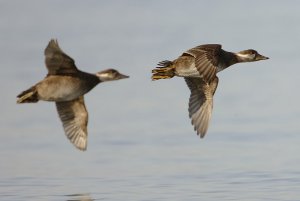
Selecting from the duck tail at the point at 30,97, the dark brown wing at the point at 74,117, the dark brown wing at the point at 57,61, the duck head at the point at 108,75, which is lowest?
the dark brown wing at the point at 74,117

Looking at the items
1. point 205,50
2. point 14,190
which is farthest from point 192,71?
point 14,190

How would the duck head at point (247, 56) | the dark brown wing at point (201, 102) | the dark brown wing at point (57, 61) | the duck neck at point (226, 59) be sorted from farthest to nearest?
the duck head at point (247, 56)
the dark brown wing at point (201, 102)
the duck neck at point (226, 59)
the dark brown wing at point (57, 61)

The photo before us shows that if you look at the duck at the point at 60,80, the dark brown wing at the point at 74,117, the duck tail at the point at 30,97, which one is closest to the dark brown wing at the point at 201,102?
the dark brown wing at the point at 74,117

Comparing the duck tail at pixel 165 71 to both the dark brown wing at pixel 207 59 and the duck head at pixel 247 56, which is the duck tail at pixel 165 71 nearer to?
the dark brown wing at pixel 207 59

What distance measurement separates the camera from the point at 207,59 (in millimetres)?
17422

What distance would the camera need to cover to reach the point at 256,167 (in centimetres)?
1866

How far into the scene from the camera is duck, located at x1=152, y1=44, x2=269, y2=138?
17391 millimetres

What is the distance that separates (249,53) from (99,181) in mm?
2755

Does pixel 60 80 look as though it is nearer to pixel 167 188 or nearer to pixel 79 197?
pixel 79 197

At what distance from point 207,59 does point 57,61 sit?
75.1 inches

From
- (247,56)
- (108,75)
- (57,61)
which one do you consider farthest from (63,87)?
(247,56)

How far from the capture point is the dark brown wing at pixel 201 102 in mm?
18297

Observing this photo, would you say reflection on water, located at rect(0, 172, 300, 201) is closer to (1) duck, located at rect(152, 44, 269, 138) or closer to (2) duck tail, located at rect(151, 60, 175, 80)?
(1) duck, located at rect(152, 44, 269, 138)

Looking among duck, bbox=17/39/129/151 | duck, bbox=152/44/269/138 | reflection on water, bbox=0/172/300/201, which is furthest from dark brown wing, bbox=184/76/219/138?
duck, bbox=17/39/129/151
